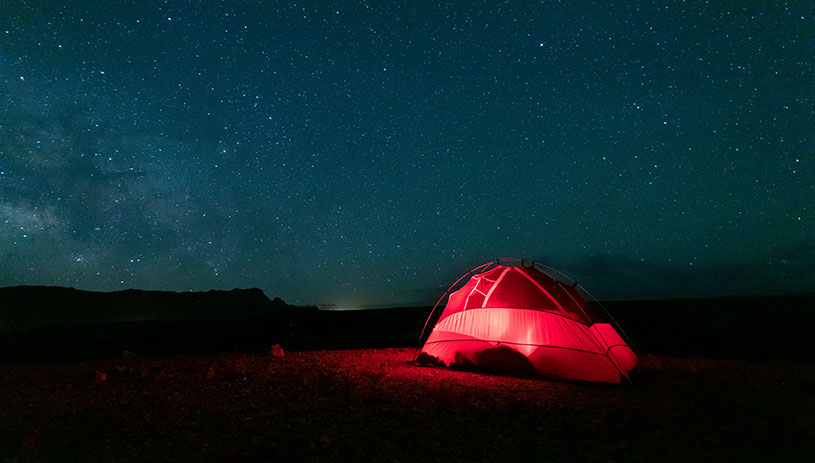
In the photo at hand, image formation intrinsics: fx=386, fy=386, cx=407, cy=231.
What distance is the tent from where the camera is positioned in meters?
8.73

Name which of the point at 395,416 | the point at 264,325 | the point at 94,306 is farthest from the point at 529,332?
the point at 94,306

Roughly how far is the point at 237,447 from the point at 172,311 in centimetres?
13691

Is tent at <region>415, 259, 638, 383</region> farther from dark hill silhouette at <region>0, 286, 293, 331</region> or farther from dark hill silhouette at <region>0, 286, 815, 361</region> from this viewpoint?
dark hill silhouette at <region>0, 286, 293, 331</region>

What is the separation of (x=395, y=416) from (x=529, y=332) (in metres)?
4.59

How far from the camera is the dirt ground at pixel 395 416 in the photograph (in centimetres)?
470

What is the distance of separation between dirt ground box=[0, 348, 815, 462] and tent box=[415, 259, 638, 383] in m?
0.48

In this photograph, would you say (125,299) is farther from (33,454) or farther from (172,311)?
(33,454)

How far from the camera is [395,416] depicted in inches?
236

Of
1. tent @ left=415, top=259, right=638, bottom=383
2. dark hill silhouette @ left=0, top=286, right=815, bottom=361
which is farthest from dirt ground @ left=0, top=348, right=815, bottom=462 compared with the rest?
dark hill silhouette @ left=0, top=286, right=815, bottom=361

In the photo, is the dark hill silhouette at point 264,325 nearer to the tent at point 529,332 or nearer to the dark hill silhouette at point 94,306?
the dark hill silhouette at point 94,306

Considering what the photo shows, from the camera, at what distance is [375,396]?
714cm

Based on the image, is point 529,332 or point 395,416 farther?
point 529,332

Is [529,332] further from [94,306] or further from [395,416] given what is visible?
[94,306]

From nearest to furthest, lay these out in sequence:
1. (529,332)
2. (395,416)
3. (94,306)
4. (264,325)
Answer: (395,416) < (529,332) < (264,325) < (94,306)
